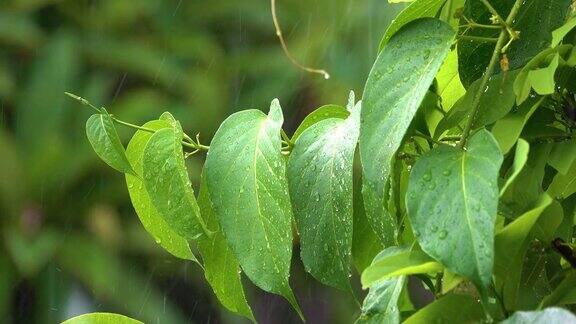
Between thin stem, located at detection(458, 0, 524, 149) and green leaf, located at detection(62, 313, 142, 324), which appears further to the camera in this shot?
green leaf, located at detection(62, 313, 142, 324)

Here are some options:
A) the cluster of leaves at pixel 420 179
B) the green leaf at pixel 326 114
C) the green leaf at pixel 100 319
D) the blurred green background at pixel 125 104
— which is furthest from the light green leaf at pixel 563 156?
the blurred green background at pixel 125 104

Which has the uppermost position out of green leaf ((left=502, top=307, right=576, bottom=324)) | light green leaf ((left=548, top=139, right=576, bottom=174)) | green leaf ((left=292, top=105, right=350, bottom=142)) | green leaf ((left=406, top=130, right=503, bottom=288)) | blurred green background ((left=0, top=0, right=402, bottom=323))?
green leaf ((left=406, top=130, right=503, bottom=288))

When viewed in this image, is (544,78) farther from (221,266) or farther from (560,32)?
(221,266)

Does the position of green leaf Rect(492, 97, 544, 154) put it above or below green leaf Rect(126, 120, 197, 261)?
above

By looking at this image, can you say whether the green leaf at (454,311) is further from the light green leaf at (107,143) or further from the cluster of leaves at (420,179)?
the light green leaf at (107,143)

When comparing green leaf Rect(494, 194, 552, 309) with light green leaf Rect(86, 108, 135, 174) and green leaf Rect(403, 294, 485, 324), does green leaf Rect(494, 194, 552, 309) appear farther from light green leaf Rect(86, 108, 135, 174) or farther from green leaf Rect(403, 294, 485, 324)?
light green leaf Rect(86, 108, 135, 174)

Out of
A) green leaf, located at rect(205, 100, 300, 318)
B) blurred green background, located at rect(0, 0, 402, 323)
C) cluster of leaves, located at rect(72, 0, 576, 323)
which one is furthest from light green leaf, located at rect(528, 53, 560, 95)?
blurred green background, located at rect(0, 0, 402, 323)

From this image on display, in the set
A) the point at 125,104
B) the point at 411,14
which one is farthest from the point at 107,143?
the point at 125,104

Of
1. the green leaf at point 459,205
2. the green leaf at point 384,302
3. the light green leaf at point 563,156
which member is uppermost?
the green leaf at point 459,205
